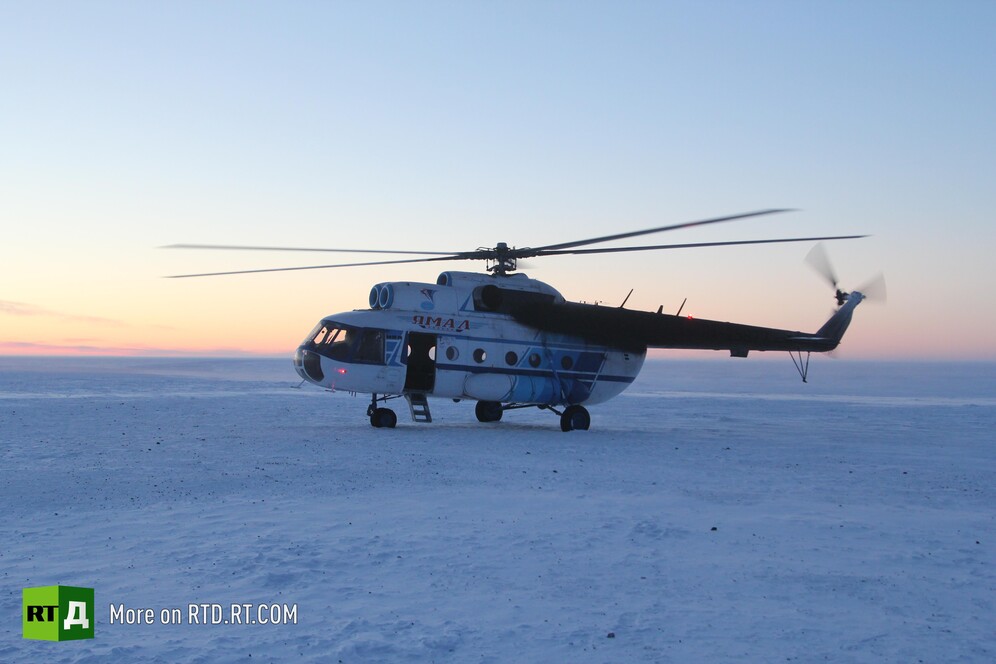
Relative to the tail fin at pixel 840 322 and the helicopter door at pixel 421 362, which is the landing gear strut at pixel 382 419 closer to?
the helicopter door at pixel 421 362

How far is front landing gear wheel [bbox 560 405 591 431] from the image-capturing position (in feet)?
65.2

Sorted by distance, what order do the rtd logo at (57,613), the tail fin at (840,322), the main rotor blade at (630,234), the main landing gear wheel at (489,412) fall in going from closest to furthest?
1. the rtd logo at (57,613)
2. the main rotor blade at (630,234)
3. the main landing gear wheel at (489,412)
4. the tail fin at (840,322)

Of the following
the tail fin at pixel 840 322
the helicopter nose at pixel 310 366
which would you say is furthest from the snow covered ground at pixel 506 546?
the tail fin at pixel 840 322

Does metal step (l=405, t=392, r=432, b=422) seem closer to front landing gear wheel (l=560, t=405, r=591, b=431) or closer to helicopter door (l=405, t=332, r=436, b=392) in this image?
helicopter door (l=405, t=332, r=436, b=392)

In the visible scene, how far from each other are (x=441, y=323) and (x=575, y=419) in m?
4.30

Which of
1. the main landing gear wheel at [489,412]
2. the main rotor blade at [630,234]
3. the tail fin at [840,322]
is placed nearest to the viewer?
the main rotor blade at [630,234]

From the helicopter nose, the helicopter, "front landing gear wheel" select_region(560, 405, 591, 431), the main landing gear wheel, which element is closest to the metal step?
the helicopter

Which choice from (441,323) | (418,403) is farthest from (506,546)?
(418,403)

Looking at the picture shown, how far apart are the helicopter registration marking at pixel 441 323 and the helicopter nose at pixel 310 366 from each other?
2.43 m

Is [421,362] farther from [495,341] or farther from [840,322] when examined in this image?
[840,322]

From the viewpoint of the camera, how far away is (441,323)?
18.8m

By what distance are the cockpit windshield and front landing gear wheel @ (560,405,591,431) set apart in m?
5.01

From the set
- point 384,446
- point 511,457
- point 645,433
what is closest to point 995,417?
point 645,433

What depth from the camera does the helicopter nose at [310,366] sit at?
17969 millimetres
